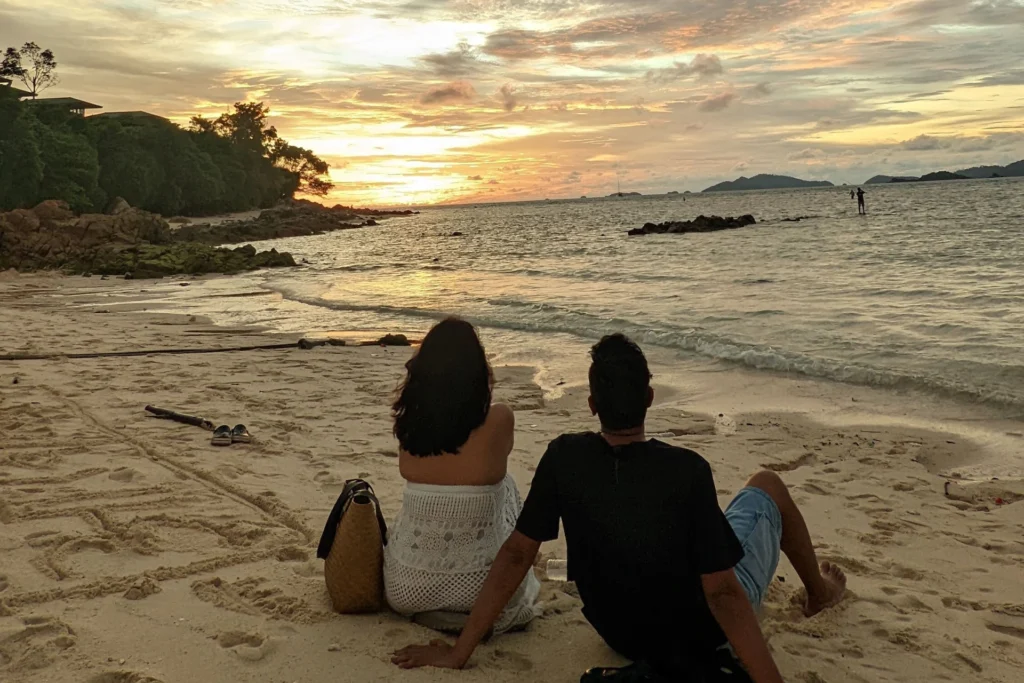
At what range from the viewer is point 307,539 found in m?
4.74

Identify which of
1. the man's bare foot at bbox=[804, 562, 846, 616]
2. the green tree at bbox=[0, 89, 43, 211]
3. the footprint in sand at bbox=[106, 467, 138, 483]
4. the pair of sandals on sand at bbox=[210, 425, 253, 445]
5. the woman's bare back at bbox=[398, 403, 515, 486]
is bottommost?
the man's bare foot at bbox=[804, 562, 846, 616]

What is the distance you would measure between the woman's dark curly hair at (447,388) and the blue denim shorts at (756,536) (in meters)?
1.20

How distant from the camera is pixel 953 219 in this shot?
4828 cm

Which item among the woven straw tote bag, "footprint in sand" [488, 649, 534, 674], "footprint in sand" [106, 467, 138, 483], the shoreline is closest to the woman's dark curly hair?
the woven straw tote bag

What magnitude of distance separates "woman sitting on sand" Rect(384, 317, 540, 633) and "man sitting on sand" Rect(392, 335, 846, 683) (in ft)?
1.30

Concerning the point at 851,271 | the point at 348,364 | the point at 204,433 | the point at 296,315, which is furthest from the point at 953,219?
the point at 204,433

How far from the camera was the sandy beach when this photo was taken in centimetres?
346

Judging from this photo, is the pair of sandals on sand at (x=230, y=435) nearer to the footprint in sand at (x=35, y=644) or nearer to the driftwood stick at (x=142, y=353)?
the footprint in sand at (x=35, y=644)

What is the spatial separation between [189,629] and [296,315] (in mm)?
14231

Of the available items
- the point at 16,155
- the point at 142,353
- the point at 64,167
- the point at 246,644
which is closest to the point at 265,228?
the point at 64,167

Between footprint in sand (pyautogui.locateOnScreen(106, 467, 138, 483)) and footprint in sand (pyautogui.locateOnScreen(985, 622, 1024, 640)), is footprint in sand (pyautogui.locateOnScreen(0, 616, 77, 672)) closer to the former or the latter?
footprint in sand (pyautogui.locateOnScreen(106, 467, 138, 483))

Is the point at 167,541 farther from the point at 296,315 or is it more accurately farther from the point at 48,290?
the point at 48,290

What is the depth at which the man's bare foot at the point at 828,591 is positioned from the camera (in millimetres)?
3906

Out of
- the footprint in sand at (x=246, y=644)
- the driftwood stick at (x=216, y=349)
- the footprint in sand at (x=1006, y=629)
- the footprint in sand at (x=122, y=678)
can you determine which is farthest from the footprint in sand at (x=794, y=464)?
the driftwood stick at (x=216, y=349)
